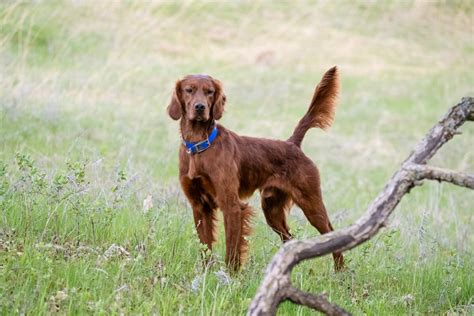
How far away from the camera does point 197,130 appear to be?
4359 millimetres

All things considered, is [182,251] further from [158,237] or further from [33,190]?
[33,190]

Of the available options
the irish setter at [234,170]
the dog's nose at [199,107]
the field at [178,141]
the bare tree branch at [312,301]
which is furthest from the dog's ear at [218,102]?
the bare tree branch at [312,301]

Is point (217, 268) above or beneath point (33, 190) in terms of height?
beneath

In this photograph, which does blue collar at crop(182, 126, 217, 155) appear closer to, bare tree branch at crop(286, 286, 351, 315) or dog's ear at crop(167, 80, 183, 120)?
dog's ear at crop(167, 80, 183, 120)

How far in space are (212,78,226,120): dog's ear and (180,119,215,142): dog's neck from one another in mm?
56

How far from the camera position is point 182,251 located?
3920mm

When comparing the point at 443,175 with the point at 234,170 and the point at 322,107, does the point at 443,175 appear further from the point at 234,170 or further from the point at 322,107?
the point at 322,107

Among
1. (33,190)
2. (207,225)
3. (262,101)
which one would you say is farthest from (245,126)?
(33,190)

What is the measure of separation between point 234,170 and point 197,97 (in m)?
0.48

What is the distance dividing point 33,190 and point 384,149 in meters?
6.99

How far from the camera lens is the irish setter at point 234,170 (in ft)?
14.0

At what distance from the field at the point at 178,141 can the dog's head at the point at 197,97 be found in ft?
1.91

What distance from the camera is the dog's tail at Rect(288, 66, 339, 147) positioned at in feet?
16.4

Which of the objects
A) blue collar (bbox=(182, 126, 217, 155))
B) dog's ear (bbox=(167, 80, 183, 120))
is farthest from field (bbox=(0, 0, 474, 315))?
dog's ear (bbox=(167, 80, 183, 120))
